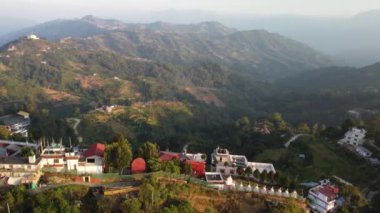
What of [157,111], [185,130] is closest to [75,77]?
[157,111]

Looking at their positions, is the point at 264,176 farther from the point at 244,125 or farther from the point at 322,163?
the point at 244,125

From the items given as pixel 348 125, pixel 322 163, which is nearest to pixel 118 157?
pixel 322 163

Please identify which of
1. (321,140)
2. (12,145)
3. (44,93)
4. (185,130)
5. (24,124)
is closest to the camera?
(12,145)

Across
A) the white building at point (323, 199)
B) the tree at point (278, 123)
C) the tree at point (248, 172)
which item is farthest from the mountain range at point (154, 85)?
the tree at point (248, 172)

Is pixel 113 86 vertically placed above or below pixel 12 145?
below

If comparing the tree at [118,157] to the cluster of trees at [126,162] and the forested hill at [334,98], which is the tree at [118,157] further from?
the forested hill at [334,98]

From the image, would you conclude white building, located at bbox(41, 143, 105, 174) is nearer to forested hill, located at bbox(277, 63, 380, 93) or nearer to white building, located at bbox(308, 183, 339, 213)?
white building, located at bbox(308, 183, 339, 213)

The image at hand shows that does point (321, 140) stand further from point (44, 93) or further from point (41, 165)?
point (44, 93)
